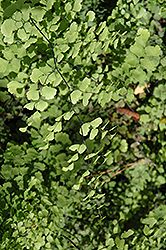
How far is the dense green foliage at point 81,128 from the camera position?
93cm

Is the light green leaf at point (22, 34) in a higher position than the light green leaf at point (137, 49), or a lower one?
lower

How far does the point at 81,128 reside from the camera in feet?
2.76

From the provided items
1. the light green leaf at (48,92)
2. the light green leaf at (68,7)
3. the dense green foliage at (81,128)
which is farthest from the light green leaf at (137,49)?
the light green leaf at (48,92)

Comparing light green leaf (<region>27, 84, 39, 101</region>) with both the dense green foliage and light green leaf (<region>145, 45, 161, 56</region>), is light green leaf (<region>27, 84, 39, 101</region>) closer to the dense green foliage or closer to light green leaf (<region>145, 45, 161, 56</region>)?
the dense green foliage

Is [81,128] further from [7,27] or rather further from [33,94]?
[7,27]

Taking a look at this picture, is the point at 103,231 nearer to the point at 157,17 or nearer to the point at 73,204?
the point at 73,204

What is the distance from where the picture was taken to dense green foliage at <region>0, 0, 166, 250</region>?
927 millimetres

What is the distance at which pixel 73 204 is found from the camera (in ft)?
4.83

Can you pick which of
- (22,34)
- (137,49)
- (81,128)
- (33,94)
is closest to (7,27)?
(22,34)

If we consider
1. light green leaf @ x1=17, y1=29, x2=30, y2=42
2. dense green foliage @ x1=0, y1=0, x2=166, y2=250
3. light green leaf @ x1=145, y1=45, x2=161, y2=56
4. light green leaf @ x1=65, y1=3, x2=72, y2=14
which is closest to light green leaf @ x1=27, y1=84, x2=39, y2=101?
dense green foliage @ x1=0, y1=0, x2=166, y2=250

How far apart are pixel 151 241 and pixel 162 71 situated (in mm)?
1074

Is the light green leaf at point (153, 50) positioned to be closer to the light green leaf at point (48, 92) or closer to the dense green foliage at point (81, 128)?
the dense green foliage at point (81, 128)

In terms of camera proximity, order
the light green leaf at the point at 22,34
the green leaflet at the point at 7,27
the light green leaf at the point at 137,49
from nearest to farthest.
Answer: the green leaflet at the point at 7,27, the light green leaf at the point at 22,34, the light green leaf at the point at 137,49

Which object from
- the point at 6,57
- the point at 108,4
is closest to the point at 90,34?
the point at 6,57
